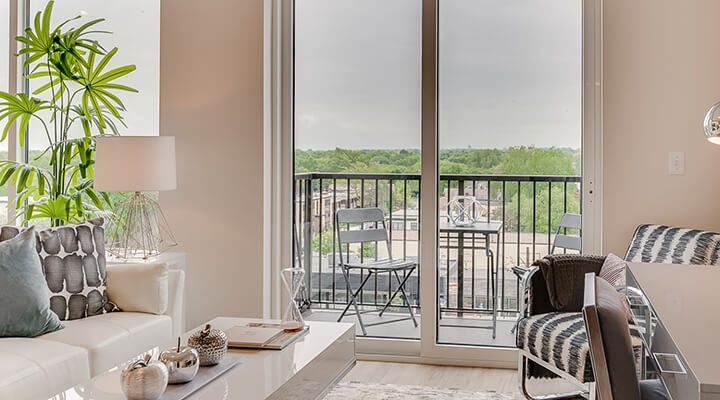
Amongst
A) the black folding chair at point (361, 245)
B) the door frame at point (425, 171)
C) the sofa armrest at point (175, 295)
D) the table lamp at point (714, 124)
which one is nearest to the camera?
the table lamp at point (714, 124)

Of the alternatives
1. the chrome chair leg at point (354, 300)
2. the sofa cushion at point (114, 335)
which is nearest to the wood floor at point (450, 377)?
the chrome chair leg at point (354, 300)

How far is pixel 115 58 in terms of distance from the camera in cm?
438

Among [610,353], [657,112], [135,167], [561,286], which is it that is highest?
[657,112]

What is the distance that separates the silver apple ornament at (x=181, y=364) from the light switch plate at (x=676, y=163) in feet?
8.76

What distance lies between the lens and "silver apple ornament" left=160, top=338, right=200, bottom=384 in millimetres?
2061

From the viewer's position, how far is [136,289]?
327cm

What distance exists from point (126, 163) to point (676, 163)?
9.47 feet

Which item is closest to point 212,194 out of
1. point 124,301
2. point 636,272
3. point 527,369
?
point 124,301

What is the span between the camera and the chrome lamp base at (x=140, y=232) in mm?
3918

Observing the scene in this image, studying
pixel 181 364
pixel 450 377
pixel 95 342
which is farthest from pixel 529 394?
pixel 95 342

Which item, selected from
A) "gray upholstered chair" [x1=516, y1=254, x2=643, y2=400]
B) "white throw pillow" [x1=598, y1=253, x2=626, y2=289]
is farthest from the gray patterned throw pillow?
"white throw pillow" [x1=598, y1=253, x2=626, y2=289]

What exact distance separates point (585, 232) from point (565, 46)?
106 cm

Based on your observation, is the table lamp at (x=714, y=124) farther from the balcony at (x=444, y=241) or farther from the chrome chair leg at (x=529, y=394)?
the balcony at (x=444, y=241)

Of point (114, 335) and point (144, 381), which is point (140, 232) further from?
point (144, 381)
